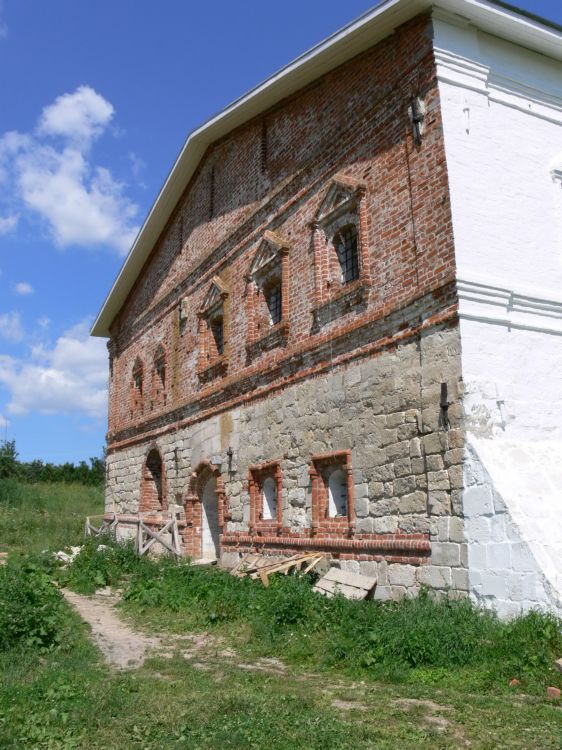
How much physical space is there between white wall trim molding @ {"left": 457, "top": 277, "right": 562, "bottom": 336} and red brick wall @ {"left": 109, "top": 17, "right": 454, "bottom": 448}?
1.12 feet

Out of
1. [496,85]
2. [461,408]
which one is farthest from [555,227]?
[461,408]

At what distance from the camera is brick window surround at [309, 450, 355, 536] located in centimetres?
953

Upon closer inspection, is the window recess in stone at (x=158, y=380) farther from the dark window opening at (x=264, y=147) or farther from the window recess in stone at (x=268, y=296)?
the dark window opening at (x=264, y=147)

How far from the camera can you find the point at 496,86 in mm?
9367

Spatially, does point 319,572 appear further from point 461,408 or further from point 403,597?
point 461,408

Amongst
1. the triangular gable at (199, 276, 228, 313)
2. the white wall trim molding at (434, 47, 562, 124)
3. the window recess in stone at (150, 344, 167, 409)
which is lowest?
the window recess in stone at (150, 344, 167, 409)

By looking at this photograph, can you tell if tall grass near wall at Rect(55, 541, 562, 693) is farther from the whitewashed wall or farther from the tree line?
the tree line

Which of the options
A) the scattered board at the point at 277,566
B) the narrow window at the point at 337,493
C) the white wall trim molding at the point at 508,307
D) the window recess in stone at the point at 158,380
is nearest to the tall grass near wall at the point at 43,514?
the window recess in stone at the point at 158,380

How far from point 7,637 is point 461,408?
5.51 m

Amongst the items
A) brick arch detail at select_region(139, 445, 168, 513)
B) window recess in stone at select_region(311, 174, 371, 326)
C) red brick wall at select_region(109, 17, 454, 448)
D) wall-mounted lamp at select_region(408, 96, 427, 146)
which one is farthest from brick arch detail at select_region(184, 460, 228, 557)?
wall-mounted lamp at select_region(408, 96, 427, 146)

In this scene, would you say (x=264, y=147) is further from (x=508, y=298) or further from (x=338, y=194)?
(x=508, y=298)

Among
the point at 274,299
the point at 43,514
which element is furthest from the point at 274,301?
the point at 43,514

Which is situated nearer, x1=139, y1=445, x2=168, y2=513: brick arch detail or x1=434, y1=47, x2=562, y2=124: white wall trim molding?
x1=434, y1=47, x2=562, y2=124: white wall trim molding

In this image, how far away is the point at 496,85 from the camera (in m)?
9.38
